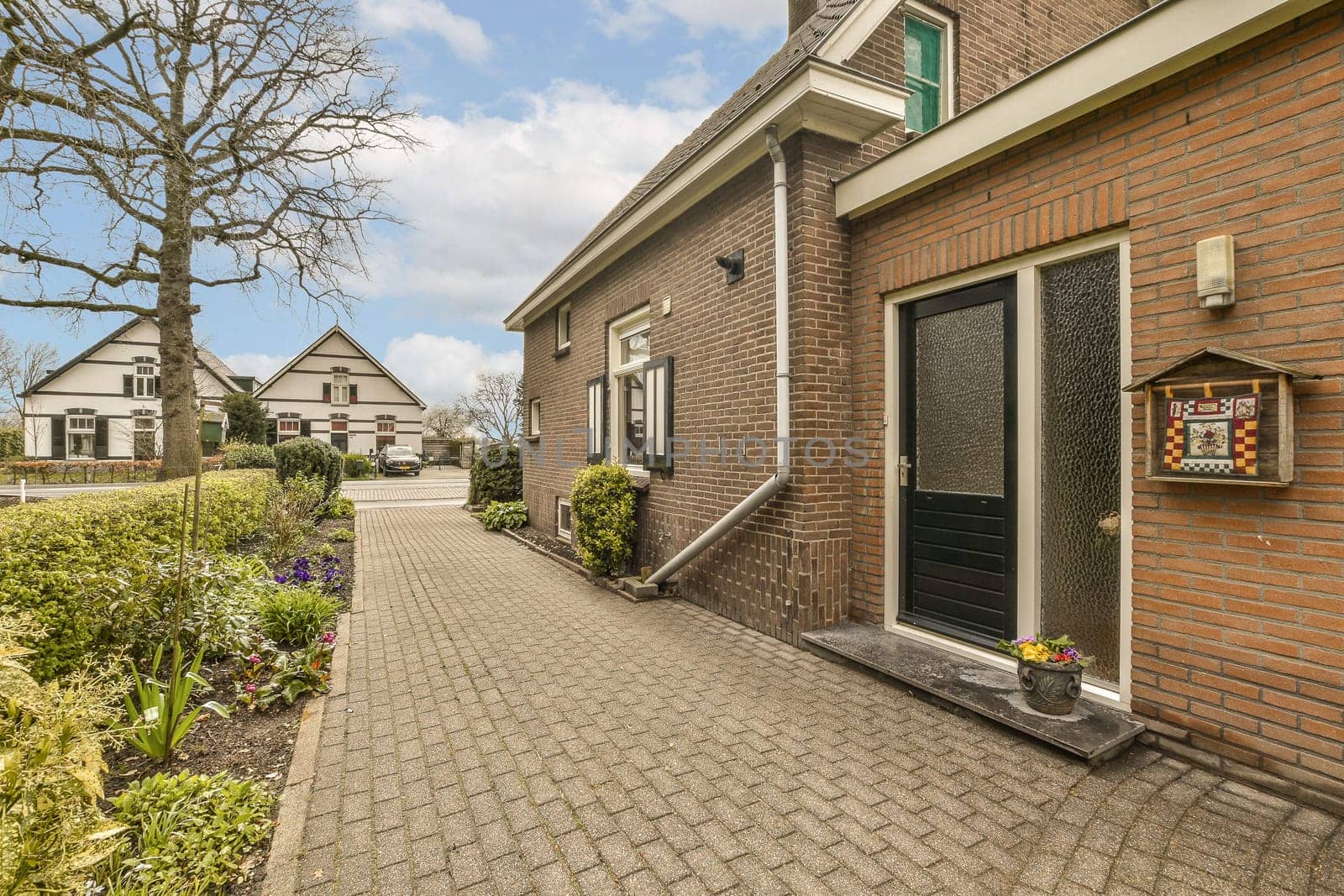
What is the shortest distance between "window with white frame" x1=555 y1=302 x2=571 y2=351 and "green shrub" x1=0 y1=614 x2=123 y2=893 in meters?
7.59

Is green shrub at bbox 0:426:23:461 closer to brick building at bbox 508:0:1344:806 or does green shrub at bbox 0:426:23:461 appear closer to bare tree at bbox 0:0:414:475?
bare tree at bbox 0:0:414:475

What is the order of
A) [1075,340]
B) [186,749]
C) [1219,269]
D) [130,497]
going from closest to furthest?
[1219,269] < [186,749] < [1075,340] < [130,497]

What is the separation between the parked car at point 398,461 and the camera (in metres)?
29.8

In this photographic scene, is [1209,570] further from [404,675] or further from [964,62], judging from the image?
[964,62]

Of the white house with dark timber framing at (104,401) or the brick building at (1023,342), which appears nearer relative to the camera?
the brick building at (1023,342)

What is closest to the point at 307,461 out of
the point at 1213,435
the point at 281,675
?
the point at 281,675

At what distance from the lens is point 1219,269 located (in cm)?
251

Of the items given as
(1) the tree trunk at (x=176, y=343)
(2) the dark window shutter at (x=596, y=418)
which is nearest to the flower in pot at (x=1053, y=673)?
(2) the dark window shutter at (x=596, y=418)

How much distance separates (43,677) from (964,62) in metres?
8.17

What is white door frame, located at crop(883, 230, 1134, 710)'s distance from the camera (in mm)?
2949

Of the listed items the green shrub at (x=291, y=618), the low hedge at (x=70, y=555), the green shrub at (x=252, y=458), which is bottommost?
the green shrub at (x=291, y=618)

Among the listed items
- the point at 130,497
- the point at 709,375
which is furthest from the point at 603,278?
the point at 130,497

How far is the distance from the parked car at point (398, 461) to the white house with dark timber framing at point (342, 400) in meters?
3.94

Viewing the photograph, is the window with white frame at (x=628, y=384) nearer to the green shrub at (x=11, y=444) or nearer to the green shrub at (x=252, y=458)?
the green shrub at (x=252, y=458)
